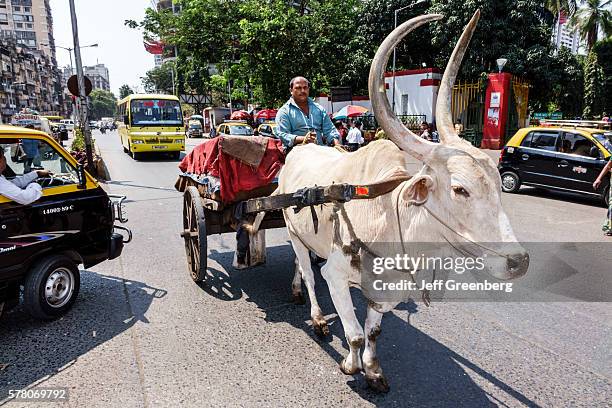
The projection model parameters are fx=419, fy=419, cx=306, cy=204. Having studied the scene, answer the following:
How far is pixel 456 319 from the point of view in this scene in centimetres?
398

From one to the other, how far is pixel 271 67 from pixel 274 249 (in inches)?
744

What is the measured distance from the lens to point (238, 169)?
430 centimetres

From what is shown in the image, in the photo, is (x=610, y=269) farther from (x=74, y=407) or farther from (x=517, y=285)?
(x=74, y=407)

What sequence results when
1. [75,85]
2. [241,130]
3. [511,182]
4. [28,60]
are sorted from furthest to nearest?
[28,60], [241,130], [511,182], [75,85]

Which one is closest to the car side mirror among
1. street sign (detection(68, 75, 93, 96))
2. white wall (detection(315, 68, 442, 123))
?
street sign (detection(68, 75, 93, 96))

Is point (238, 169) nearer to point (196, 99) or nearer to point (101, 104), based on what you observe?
point (196, 99)

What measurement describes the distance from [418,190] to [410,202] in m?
0.08

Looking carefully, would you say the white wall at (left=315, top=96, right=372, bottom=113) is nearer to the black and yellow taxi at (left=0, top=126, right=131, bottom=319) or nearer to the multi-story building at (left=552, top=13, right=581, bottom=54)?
the multi-story building at (left=552, top=13, right=581, bottom=54)

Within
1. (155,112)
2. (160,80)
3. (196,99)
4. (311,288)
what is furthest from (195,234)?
(160,80)

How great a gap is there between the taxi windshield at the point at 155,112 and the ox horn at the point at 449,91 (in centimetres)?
1780

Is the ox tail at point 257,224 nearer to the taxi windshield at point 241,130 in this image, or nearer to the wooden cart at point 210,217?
the wooden cart at point 210,217

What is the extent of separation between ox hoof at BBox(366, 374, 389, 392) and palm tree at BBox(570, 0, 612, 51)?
4234 cm

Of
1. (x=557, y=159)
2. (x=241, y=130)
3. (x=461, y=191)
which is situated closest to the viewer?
(x=461, y=191)

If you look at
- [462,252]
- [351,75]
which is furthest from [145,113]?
[462,252]
